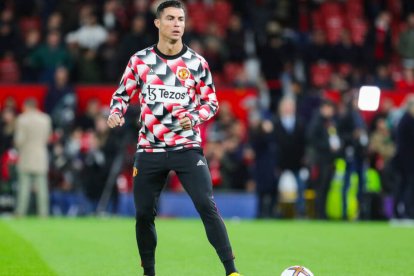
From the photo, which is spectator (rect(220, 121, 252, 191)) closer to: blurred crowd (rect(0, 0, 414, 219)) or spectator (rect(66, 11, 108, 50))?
blurred crowd (rect(0, 0, 414, 219))

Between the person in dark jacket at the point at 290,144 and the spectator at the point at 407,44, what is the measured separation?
624 cm

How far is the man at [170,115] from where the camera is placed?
946cm

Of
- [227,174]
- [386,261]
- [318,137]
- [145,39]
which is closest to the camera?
[386,261]

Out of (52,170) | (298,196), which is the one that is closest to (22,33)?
(52,170)

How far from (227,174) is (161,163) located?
1427cm

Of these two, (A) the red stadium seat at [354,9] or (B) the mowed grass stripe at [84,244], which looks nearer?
(B) the mowed grass stripe at [84,244]

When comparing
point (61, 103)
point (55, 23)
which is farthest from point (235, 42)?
point (61, 103)

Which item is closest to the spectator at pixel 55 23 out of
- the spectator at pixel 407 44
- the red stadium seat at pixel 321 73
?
the red stadium seat at pixel 321 73

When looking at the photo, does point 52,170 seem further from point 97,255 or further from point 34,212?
point 97,255

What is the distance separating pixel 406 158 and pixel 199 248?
8.17 m

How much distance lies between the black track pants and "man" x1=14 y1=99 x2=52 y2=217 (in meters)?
12.8

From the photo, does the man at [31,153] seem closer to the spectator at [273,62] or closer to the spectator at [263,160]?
the spectator at [263,160]

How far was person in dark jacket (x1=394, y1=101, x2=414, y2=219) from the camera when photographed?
21328 mm

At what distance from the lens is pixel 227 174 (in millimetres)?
23750
